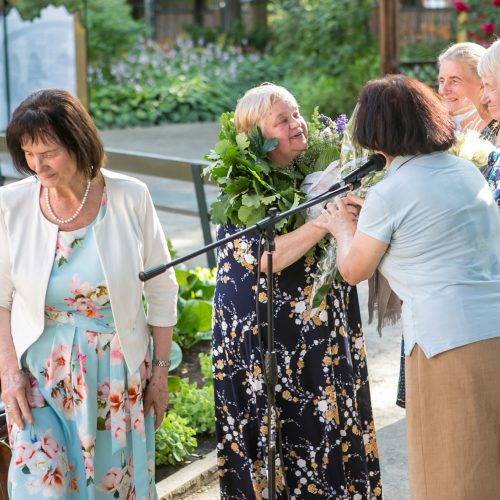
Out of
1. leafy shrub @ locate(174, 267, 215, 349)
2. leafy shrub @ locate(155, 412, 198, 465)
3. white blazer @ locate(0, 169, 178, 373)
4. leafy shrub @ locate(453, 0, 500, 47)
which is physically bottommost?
leafy shrub @ locate(155, 412, 198, 465)

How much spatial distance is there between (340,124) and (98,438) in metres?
1.46

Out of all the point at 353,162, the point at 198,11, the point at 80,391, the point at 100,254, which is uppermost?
the point at 198,11

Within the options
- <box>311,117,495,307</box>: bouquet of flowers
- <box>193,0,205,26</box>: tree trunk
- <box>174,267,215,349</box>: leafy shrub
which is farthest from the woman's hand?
<box>193,0,205,26</box>: tree trunk

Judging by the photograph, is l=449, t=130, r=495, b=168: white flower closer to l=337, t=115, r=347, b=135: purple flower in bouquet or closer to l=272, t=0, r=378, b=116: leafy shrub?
l=337, t=115, r=347, b=135: purple flower in bouquet

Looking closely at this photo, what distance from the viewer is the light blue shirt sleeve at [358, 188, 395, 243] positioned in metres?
3.08

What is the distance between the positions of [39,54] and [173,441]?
295 inches

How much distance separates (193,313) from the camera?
6.34 m

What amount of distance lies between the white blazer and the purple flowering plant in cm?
66

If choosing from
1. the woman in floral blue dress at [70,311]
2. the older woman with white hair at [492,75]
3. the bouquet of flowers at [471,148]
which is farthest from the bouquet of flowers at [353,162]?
the woman in floral blue dress at [70,311]

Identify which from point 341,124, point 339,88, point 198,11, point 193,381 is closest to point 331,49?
point 339,88

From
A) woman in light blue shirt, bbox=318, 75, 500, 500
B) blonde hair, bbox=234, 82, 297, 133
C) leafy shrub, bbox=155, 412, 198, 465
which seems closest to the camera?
woman in light blue shirt, bbox=318, 75, 500, 500

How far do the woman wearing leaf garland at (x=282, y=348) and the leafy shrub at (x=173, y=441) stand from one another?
3.23 feet

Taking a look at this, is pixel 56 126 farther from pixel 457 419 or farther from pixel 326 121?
pixel 457 419

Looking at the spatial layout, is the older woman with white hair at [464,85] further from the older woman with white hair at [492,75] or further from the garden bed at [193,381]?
the garden bed at [193,381]
